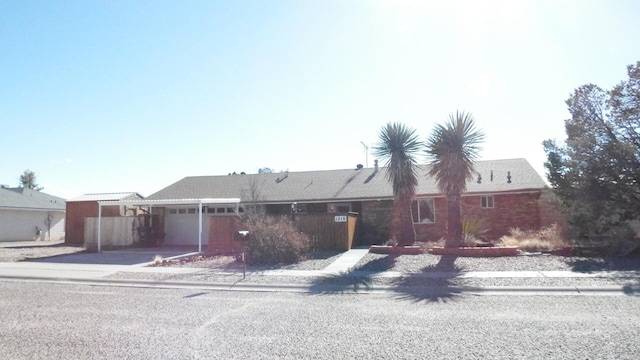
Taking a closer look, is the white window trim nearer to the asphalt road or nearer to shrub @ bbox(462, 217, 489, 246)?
shrub @ bbox(462, 217, 489, 246)

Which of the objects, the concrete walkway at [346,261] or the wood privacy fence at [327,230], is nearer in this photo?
the concrete walkway at [346,261]

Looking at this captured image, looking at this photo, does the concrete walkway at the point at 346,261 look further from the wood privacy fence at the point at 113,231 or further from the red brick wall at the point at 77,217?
the red brick wall at the point at 77,217

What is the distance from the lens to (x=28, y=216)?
33656mm

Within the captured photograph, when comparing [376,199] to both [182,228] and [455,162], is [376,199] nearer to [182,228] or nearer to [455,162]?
[455,162]

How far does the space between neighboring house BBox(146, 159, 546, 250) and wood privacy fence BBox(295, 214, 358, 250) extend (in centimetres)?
210

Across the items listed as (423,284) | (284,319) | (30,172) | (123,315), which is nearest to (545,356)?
(284,319)

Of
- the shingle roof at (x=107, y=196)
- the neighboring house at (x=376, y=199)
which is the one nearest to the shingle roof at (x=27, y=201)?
the shingle roof at (x=107, y=196)

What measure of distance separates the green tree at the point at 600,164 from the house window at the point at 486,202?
4.72 m

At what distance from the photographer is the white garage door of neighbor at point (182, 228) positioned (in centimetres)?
2520

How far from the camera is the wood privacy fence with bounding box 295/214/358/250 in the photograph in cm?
1936

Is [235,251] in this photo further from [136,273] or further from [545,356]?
[545,356]

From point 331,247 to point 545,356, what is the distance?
14253mm

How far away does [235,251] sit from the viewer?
1884 centimetres

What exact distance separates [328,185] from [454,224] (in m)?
10.5
